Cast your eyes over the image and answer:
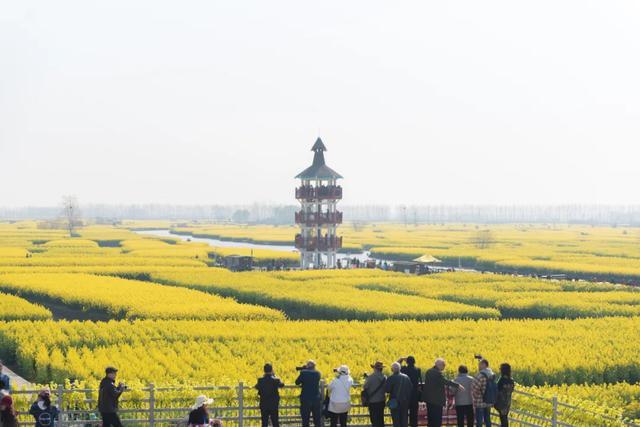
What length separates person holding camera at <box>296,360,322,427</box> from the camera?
714 inches

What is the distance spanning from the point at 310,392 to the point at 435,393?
105 inches

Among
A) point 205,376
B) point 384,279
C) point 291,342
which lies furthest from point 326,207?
point 205,376

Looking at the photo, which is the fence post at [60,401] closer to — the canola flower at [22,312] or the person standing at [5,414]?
the person standing at [5,414]

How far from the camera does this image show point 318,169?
8350 cm

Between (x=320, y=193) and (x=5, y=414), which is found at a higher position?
(x=320, y=193)

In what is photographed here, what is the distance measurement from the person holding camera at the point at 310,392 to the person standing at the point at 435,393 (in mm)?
2274

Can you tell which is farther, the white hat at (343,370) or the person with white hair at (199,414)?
the white hat at (343,370)

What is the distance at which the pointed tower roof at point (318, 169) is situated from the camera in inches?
3258

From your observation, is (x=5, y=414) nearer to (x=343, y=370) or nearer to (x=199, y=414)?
(x=199, y=414)

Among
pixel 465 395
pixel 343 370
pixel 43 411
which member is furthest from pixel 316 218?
pixel 43 411

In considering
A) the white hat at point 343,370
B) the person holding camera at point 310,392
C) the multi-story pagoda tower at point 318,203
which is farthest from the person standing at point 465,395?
the multi-story pagoda tower at point 318,203

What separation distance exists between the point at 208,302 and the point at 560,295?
82.8 ft

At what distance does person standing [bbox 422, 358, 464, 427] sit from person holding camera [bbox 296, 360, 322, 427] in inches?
89.5

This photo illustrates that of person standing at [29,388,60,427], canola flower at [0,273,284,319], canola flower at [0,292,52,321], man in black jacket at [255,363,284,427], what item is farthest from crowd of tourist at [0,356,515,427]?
canola flower at [0,292,52,321]
